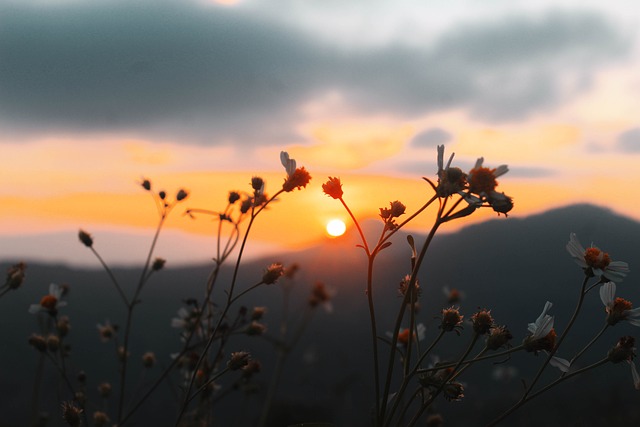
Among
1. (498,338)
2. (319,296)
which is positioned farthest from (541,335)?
(319,296)

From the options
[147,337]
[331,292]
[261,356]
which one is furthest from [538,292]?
[331,292]

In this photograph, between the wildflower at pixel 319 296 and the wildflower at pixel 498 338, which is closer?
the wildflower at pixel 498 338

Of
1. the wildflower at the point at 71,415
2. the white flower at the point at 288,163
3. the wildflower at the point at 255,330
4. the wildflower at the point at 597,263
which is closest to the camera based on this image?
the wildflower at the point at 597,263

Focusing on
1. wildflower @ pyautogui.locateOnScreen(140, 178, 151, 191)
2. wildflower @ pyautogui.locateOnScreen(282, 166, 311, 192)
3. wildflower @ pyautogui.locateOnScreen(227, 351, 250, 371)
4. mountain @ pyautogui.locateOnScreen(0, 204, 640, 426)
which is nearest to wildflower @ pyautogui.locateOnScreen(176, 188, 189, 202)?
wildflower @ pyautogui.locateOnScreen(140, 178, 151, 191)

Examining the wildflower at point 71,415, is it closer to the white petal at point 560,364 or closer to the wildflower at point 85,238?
the wildflower at point 85,238

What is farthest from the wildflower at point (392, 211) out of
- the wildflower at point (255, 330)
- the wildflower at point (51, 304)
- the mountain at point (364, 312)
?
the mountain at point (364, 312)
